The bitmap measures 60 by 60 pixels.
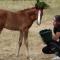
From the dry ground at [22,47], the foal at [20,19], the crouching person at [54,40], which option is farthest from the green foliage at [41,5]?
the crouching person at [54,40]

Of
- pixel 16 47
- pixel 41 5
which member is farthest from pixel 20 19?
pixel 16 47

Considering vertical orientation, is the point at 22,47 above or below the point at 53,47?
below

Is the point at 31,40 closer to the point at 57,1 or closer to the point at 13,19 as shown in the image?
the point at 13,19

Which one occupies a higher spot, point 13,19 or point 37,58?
point 13,19

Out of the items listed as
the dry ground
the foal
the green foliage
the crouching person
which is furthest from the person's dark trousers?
the foal

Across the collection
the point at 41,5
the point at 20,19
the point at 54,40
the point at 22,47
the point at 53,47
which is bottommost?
the point at 22,47

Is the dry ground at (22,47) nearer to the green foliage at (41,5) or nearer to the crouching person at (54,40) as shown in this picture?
the green foliage at (41,5)

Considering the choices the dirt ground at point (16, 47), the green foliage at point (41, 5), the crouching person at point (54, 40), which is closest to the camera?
the crouching person at point (54, 40)

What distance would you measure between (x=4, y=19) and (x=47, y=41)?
4.98 ft

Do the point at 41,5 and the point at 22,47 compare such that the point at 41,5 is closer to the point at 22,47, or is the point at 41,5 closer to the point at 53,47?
the point at 53,47

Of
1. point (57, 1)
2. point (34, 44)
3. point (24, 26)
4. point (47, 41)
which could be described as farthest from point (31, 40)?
point (57, 1)

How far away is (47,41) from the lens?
6.32 meters

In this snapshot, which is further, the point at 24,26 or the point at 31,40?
the point at 31,40

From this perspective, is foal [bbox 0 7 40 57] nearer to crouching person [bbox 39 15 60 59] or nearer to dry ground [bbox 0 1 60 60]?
dry ground [bbox 0 1 60 60]
